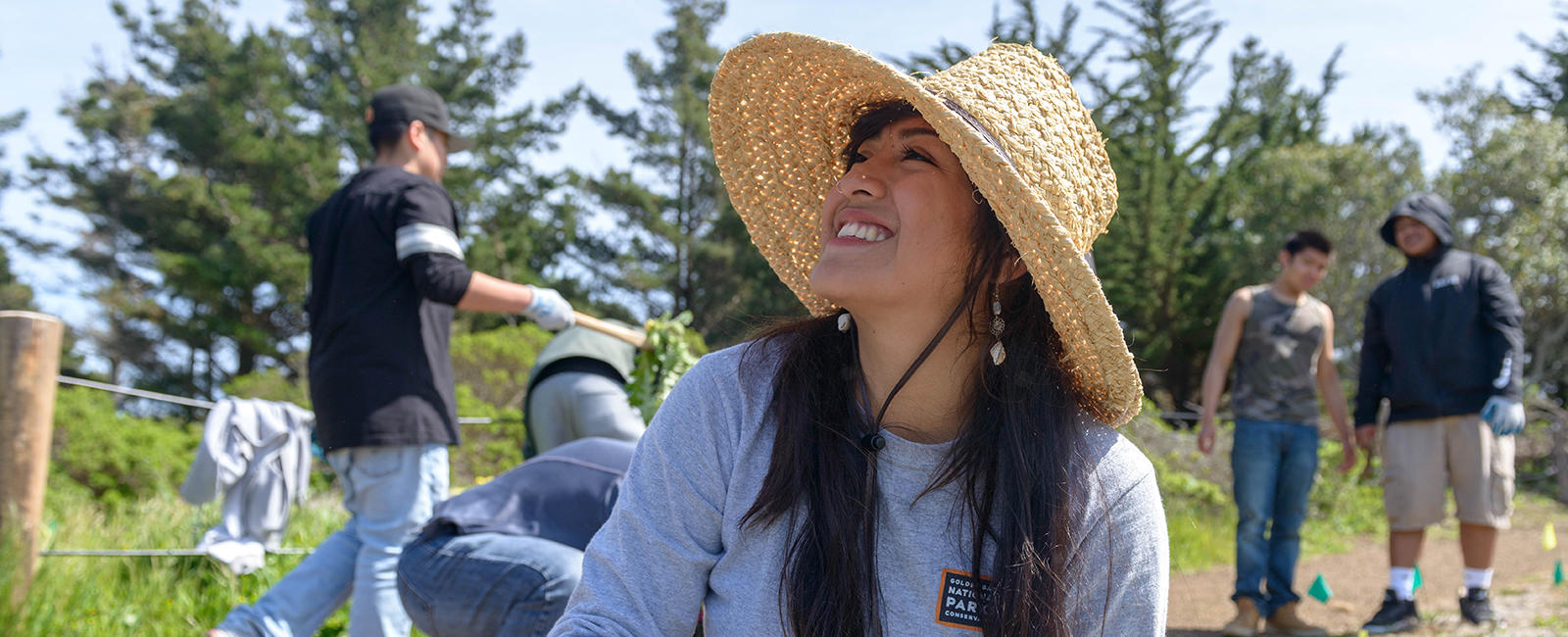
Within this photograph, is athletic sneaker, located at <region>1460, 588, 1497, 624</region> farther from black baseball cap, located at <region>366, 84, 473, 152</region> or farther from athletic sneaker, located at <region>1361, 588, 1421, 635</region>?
black baseball cap, located at <region>366, 84, 473, 152</region>

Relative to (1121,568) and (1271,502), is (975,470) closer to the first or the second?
(1121,568)

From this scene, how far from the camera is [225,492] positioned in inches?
187

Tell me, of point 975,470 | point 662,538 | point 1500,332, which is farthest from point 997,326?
point 1500,332

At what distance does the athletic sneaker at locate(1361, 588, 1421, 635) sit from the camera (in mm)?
5098

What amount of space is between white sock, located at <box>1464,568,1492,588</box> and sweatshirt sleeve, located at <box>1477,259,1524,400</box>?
31.3 inches

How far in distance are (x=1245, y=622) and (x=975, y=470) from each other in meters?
3.82

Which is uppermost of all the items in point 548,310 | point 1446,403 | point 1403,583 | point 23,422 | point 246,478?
point 548,310

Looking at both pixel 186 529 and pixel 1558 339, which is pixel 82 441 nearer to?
pixel 186 529

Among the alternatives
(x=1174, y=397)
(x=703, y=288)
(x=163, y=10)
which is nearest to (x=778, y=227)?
(x=1174, y=397)

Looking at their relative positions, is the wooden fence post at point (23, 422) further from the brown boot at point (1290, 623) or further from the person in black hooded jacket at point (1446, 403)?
the person in black hooded jacket at point (1446, 403)

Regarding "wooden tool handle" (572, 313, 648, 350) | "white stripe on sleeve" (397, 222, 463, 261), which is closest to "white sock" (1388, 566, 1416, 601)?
"wooden tool handle" (572, 313, 648, 350)

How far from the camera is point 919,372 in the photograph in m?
1.86

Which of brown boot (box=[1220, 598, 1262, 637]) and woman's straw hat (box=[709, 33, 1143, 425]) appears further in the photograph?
brown boot (box=[1220, 598, 1262, 637])

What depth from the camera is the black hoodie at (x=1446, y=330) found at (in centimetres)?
511
